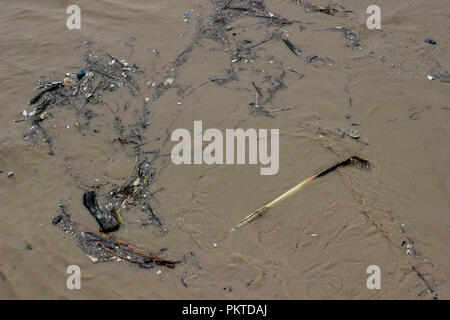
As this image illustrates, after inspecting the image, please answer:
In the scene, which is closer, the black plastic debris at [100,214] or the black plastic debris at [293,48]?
the black plastic debris at [100,214]

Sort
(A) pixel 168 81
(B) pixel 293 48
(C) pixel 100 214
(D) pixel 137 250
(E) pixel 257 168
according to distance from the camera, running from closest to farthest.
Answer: (D) pixel 137 250 < (C) pixel 100 214 < (E) pixel 257 168 < (A) pixel 168 81 < (B) pixel 293 48

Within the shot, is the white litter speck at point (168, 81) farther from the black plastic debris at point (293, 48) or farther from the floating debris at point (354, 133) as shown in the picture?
the floating debris at point (354, 133)

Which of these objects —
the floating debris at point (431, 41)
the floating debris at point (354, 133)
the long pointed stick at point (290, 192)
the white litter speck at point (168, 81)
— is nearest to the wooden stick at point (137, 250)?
the long pointed stick at point (290, 192)

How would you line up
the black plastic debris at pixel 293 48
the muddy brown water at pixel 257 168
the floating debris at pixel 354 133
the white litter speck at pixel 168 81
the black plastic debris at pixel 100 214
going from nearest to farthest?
the muddy brown water at pixel 257 168, the black plastic debris at pixel 100 214, the floating debris at pixel 354 133, the white litter speck at pixel 168 81, the black plastic debris at pixel 293 48

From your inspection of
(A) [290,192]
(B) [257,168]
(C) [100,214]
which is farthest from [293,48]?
(C) [100,214]

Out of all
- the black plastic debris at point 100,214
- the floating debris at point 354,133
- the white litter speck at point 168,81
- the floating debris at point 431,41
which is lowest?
the black plastic debris at point 100,214

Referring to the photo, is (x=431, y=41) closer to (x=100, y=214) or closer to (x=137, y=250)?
(x=137, y=250)

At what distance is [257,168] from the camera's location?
3732 millimetres

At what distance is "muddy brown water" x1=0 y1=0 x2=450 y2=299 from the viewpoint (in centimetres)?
313

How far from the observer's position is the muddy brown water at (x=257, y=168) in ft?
10.3

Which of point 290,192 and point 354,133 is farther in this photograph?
point 354,133

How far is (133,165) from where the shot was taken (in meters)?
3.85

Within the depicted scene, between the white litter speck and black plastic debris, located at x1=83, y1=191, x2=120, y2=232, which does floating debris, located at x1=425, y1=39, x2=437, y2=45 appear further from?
black plastic debris, located at x1=83, y1=191, x2=120, y2=232
